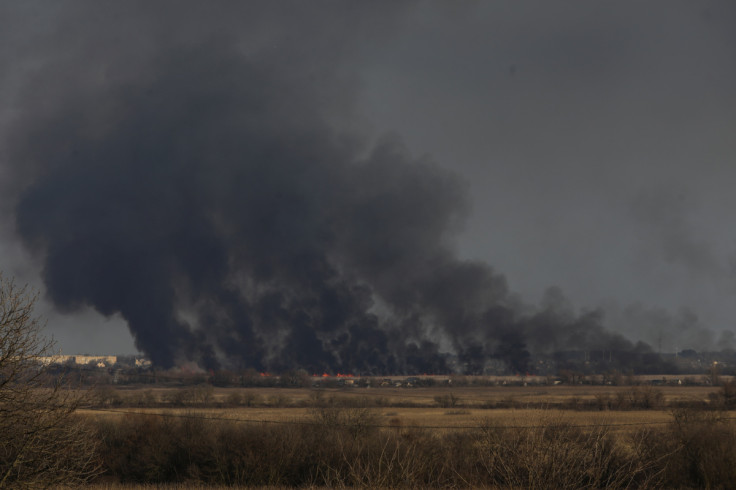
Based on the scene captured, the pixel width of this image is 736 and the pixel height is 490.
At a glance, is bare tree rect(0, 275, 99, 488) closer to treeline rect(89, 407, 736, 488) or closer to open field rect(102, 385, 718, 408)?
treeline rect(89, 407, 736, 488)

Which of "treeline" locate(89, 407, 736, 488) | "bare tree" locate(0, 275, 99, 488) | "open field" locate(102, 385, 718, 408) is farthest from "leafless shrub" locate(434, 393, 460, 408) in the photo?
"bare tree" locate(0, 275, 99, 488)

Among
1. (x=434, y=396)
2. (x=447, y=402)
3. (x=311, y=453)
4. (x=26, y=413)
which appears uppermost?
(x=26, y=413)

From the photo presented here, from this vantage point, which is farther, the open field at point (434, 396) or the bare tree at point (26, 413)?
the open field at point (434, 396)

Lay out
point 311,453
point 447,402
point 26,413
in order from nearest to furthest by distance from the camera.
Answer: point 26,413 → point 311,453 → point 447,402

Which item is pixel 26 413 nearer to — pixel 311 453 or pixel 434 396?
pixel 311 453

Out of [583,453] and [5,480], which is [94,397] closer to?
[5,480]

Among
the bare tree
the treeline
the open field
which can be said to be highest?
the bare tree

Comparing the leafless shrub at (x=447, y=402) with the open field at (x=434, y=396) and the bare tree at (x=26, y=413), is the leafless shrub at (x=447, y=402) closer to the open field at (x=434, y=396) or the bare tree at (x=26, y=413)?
the open field at (x=434, y=396)

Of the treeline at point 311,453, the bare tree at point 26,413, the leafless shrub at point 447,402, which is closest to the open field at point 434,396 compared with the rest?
the leafless shrub at point 447,402

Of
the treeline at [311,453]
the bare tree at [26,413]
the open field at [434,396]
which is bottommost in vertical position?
the open field at [434,396]

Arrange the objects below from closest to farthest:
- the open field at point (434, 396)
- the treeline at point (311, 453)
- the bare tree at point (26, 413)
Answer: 1. the bare tree at point (26, 413)
2. the treeline at point (311, 453)
3. the open field at point (434, 396)

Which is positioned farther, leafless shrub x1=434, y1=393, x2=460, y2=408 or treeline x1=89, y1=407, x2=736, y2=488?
leafless shrub x1=434, y1=393, x2=460, y2=408

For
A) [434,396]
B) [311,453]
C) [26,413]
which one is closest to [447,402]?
[434,396]

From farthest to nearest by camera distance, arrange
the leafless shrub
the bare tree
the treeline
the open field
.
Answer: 1. the leafless shrub
2. the open field
3. the treeline
4. the bare tree
